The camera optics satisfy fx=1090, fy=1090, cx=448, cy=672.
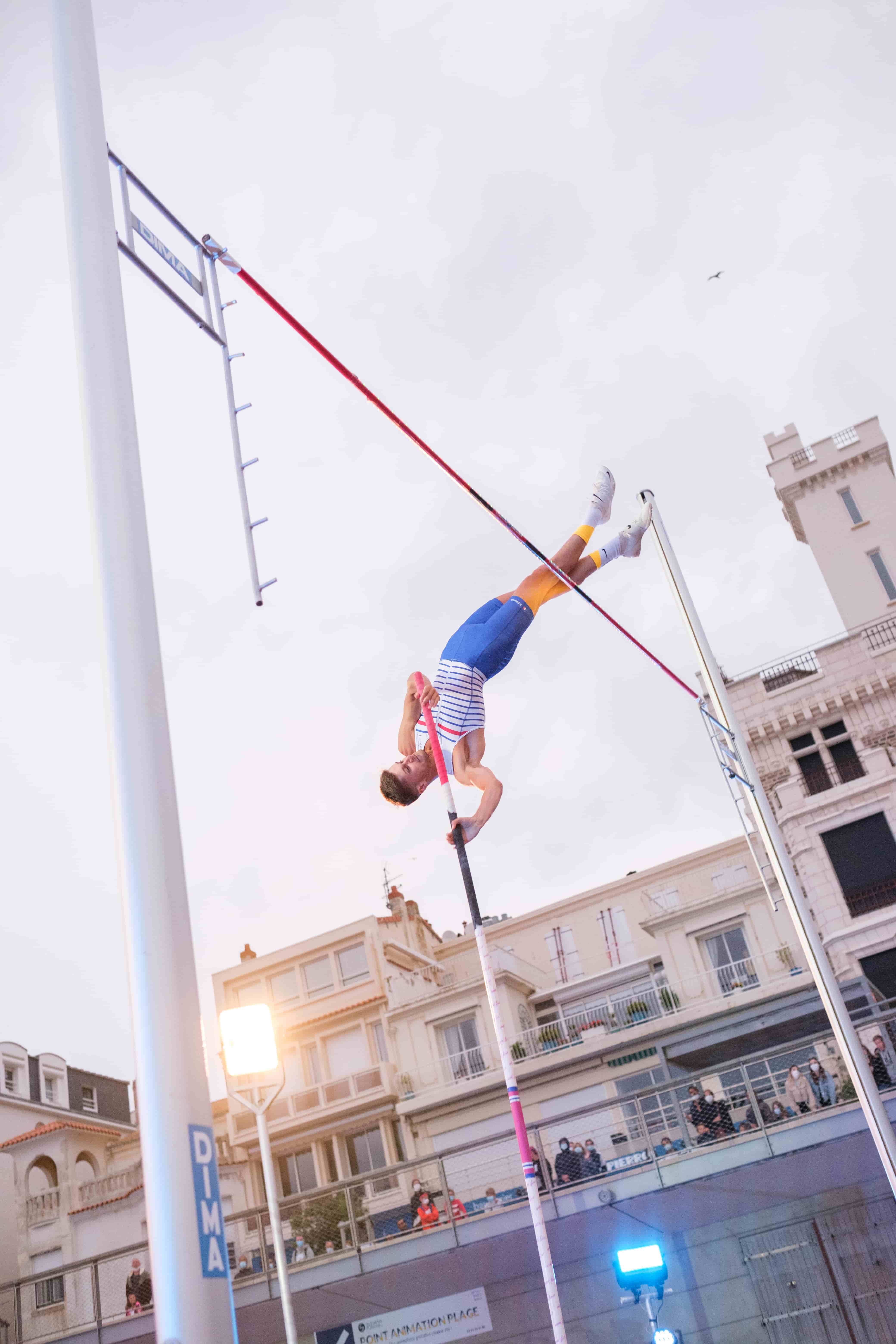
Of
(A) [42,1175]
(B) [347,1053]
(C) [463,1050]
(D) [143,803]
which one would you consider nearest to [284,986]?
(B) [347,1053]

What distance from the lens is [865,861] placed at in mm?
18562

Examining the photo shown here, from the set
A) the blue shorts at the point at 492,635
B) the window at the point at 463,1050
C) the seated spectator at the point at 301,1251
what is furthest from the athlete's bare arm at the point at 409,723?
the window at the point at 463,1050

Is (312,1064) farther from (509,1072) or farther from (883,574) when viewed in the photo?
(509,1072)

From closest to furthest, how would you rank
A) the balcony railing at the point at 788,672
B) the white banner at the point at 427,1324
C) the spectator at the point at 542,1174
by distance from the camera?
the spectator at the point at 542,1174 < the white banner at the point at 427,1324 < the balcony railing at the point at 788,672

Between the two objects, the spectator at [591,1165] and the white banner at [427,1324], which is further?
the white banner at [427,1324]

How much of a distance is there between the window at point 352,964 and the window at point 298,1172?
3.71m

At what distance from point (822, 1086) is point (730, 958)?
1181 cm

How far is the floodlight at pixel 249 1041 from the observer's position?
8172 mm

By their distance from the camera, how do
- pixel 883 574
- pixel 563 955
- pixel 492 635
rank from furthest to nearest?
pixel 563 955 → pixel 883 574 → pixel 492 635

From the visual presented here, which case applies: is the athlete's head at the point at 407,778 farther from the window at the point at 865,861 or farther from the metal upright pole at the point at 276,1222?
the window at the point at 865,861

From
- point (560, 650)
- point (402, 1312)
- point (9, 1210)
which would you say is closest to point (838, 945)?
point (560, 650)

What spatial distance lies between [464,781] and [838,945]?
1141 centimetres

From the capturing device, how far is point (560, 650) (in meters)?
14.3

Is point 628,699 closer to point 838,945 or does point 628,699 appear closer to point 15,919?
point 838,945
